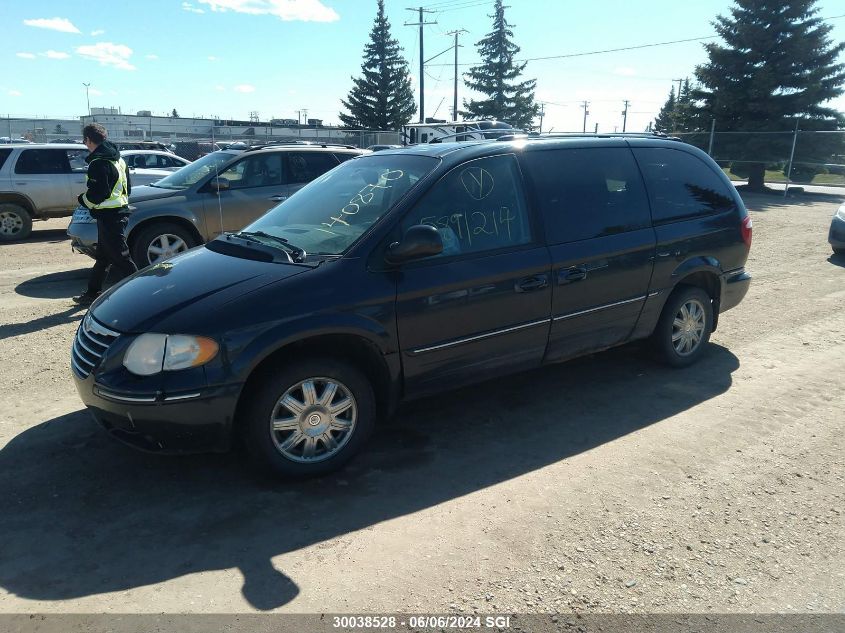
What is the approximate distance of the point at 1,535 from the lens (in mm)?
3102

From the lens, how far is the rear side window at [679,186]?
5031 mm

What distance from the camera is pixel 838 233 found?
10.1 m

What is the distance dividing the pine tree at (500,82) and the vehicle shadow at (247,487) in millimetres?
45119

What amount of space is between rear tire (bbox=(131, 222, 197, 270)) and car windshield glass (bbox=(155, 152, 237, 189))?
0.66 m

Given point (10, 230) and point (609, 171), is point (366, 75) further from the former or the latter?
point (609, 171)

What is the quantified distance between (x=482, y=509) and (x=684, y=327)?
9.46 ft

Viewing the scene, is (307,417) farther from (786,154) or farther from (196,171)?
(786,154)

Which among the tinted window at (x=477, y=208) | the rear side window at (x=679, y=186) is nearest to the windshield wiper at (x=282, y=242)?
the tinted window at (x=477, y=208)

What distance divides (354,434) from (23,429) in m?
2.28

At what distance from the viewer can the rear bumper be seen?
5494 millimetres

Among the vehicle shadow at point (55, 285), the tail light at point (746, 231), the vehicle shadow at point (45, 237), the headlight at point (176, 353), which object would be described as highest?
the tail light at point (746, 231)

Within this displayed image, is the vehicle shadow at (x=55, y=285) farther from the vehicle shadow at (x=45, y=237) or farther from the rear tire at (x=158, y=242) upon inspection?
the vehicle shadow at (x=45, y=237)

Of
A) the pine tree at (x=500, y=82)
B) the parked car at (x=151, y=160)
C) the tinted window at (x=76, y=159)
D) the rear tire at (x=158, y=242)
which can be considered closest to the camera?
the rear tire at (x=158, y=242)

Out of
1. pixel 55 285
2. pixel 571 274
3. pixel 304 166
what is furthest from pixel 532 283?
pixel 55 285
